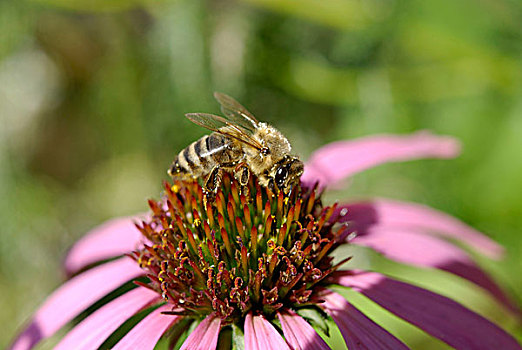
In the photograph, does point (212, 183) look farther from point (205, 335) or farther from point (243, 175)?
point (205, 335)

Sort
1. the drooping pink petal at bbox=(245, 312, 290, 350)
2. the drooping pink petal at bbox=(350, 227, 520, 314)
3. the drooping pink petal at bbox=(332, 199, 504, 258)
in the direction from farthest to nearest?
the drooping pink petal at bbox=(332, 199, 504, 258), the drooping pink petal at bbox=(350, 227, 520, 314), the drooping pink petal at bbox=(245, 312, 290, 350)

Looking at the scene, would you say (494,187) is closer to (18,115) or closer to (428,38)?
(428,38)

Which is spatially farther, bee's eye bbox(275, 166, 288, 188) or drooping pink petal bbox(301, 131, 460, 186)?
drooping pink petal bbox(301, 131, 460, 186)

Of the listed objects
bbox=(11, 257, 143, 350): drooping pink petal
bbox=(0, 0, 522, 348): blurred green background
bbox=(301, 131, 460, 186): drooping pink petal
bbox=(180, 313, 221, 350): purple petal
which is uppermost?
bbox=(0, 0, 522, 348): blurred green background

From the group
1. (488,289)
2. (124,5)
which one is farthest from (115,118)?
(488,289)

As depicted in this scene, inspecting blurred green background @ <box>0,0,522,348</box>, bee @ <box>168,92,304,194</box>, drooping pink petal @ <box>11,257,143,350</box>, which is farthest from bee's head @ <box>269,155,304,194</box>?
blurred green background @ <box>0,0,522,348</box>

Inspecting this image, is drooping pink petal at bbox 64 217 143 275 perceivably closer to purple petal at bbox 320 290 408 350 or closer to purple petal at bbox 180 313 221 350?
purple petal at bbox 180 313 221 350

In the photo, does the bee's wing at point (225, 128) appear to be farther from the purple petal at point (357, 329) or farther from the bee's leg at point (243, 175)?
the purple petal at point (357, 329)
